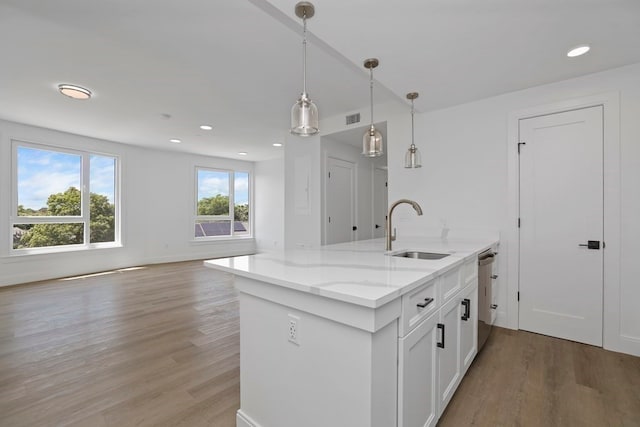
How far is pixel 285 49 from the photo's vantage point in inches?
94.3

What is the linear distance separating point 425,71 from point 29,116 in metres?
5.56

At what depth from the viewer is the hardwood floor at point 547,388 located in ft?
5.32

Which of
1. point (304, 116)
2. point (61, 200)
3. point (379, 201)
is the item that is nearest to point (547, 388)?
point (304, 116)

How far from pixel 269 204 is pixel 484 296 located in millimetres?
6339

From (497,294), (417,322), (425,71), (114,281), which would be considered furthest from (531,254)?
(114,281)

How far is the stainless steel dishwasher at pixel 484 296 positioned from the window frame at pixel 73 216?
21.8ft

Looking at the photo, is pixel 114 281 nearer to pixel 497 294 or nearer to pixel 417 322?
pixel 417 322

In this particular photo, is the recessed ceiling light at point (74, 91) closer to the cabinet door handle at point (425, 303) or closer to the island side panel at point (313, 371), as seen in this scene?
the island side panel at point (313, 371)

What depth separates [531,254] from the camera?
283 centimetres

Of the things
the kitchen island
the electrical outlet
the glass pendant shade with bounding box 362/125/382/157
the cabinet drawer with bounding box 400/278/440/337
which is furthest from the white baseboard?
the glass pendant shade with bounding box 362/125/382/157

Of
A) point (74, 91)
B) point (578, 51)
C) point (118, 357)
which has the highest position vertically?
point (74, 91)

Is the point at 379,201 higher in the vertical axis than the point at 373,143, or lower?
lower

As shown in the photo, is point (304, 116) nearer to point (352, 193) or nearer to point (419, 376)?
point (419, 376)

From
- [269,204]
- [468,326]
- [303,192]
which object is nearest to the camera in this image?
[468,326]
